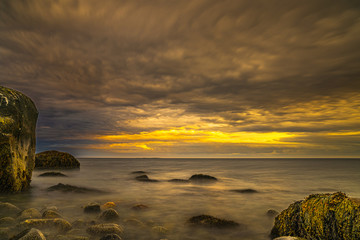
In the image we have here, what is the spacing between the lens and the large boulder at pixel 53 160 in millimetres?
24642

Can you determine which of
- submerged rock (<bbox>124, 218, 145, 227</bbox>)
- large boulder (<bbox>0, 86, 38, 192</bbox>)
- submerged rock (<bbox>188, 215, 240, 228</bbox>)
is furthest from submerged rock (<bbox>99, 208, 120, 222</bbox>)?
large boulder (<bbox>0, 86, 38, 192</bbox>)

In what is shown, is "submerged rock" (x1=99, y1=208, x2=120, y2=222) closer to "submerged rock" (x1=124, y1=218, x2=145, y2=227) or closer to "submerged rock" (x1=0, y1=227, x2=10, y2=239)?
"submerged rock" (x1=124, y1=218, x2=145, y2=227)

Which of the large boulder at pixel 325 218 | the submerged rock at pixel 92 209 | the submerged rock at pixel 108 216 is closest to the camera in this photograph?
the large boulder at pixel 325 218

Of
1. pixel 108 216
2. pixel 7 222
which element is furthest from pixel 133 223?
pixel 7 222

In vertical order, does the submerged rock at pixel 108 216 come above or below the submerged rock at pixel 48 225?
below

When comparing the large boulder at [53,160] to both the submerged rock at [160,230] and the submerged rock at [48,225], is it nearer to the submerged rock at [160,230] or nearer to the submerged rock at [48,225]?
the submerged rock at [48,225]

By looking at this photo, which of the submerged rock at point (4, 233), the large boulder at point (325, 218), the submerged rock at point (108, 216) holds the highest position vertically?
the large boulder at point (325, 218)

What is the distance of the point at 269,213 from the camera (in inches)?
299

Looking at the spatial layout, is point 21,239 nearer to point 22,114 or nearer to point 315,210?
point 315,210

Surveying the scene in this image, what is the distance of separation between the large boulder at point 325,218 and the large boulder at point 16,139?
30.0 feet

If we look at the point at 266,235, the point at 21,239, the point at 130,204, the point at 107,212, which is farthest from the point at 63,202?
the point at 266,235

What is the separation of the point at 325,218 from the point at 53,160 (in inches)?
1092

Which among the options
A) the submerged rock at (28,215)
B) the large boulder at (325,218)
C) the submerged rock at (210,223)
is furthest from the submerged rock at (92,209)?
the large boulder at (325,218)

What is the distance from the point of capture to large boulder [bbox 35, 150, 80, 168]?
24642 mm
